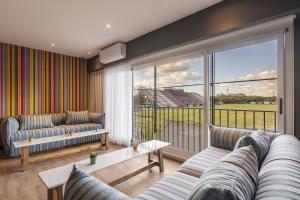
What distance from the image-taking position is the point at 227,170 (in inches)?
32.3

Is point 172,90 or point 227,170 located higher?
point 172,90

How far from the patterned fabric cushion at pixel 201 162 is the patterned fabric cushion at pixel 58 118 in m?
3.85

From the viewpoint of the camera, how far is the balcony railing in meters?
2.77

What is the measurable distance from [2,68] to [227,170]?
509 cm

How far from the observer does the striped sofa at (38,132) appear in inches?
130

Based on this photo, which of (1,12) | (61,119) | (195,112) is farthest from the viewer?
(61,119)

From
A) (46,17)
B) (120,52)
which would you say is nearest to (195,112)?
(120,52)

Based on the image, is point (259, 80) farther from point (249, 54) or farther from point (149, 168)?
point (149, 168)

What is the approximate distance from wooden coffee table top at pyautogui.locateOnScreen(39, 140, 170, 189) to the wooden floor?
16.5 inches

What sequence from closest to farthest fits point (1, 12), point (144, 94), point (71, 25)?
point (1, 12)
point (71, 25)
point (144, 94)

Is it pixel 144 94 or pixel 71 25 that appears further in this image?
pixel 144 94

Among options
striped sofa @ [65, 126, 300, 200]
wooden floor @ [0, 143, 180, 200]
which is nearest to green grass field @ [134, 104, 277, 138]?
wooden floor @ [0, 143, 180, 200]

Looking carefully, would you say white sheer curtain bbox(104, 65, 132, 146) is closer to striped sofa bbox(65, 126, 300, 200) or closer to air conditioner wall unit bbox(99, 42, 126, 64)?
air conditioner wall unit bbox(99, 42, 126, 64)

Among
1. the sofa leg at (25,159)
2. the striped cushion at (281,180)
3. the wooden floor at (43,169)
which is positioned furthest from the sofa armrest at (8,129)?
the striped cushion at (281,180)
